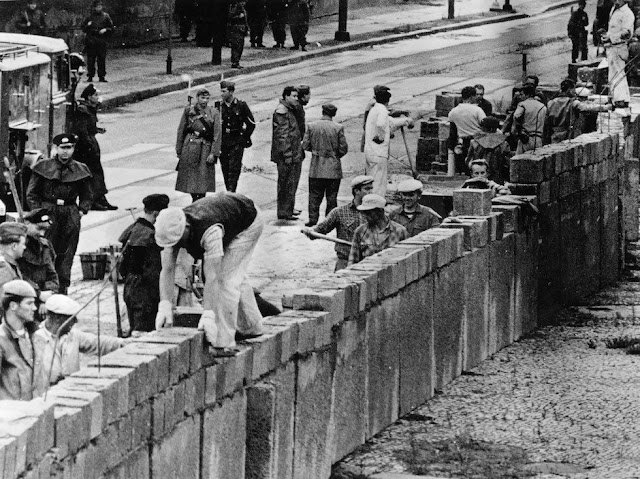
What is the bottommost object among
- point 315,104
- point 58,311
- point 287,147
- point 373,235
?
point 315,104

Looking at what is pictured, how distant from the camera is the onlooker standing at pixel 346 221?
17930mm

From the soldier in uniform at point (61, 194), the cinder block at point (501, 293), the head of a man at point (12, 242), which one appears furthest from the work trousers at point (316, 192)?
the head of a man at point (12, 242)

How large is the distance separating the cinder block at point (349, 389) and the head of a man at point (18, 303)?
3007 mm

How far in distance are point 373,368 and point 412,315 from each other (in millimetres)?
1046

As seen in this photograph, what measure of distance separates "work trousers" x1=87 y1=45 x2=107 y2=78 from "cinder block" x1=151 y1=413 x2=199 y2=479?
86.7ft

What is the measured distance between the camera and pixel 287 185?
79.3ft

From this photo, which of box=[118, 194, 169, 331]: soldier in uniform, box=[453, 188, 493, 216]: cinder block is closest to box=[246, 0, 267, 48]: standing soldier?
box=[453, 188, 493, 216]: cinder block

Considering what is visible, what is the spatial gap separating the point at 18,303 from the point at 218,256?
4.25 feet

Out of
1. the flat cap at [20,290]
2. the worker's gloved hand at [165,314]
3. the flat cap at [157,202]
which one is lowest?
the worker's gloved hand at [165,314]

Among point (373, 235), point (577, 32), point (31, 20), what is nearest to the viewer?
point (373, 235)

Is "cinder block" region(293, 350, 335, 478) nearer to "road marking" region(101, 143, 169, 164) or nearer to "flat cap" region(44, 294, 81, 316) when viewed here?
"flat cap" region(44, 294, 81, 316)

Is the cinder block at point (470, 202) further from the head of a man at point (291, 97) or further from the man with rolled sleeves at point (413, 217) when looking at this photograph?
the head of a man at point (291, 97)

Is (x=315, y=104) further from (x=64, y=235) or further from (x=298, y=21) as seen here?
(x=64, y=235)

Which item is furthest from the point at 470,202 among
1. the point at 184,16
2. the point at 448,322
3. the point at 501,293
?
the point at 184,16
